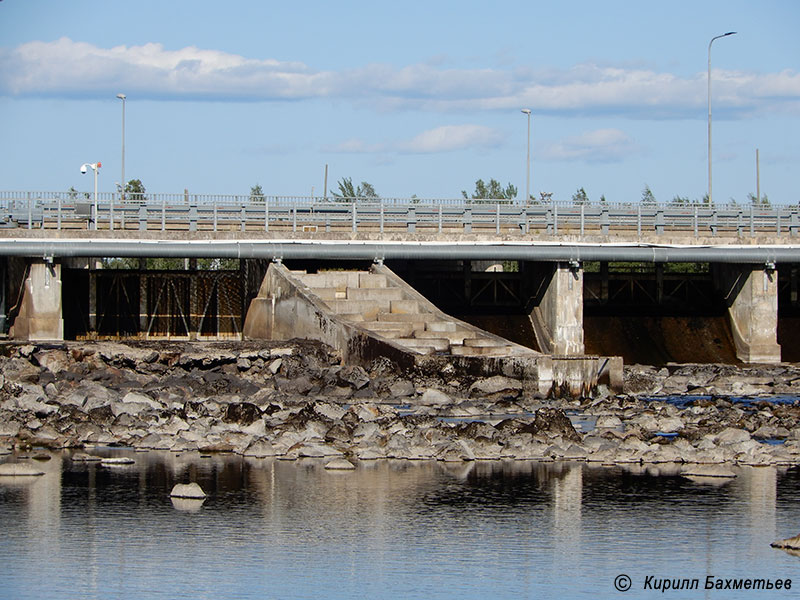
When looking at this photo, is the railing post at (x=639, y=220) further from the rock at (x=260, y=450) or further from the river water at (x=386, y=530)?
the rock at (x=260, y=450)

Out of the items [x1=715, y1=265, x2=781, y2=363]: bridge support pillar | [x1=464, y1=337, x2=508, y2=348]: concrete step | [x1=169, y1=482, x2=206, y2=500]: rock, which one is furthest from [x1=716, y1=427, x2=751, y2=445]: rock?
[x1=715, y1=265, x2=781, y2=363]: bridge support pillar

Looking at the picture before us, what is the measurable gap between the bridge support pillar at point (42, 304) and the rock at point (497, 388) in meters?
18.4

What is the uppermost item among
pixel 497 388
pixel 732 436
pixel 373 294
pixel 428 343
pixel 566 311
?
pixel 373 294

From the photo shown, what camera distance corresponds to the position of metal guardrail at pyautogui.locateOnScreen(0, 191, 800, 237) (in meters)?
51.1

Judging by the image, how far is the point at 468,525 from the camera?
2128 cm

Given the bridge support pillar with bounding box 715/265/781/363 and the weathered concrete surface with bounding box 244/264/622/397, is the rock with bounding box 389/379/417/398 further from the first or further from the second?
the bridge support pillar with bounding box 715/265/781/363

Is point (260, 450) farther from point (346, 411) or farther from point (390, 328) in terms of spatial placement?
point (390, 328)

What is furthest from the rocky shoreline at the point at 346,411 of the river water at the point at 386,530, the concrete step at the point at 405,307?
the concrete step at the point at 405,307

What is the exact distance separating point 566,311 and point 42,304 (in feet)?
65.2

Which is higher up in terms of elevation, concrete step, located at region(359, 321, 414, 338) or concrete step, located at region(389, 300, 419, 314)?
concrete step, located at region(389, 300, 419, 314)

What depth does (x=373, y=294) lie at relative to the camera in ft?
145

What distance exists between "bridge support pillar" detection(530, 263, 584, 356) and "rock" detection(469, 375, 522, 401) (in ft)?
46.4

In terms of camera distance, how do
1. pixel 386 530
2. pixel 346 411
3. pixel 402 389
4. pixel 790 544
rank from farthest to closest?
1. pixel 402 389
2. pixel 346 411
3. pixel 386 530
4. pixel 790 544

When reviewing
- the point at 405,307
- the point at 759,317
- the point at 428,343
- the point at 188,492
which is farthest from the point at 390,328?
the point at 188,492
